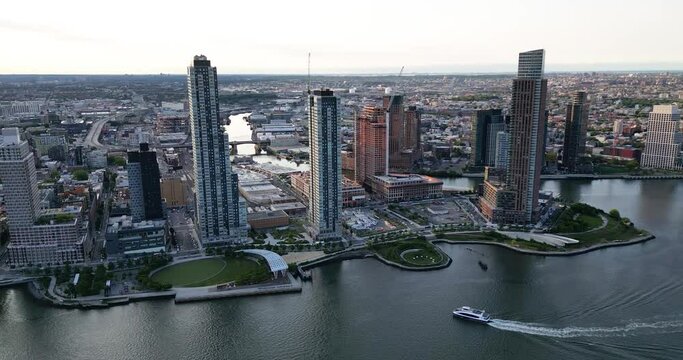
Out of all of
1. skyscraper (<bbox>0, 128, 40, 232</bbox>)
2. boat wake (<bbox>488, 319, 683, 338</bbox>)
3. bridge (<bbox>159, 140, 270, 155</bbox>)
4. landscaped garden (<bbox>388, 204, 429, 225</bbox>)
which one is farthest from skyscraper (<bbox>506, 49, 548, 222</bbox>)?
bridge (<bbox>159, 140, 270, 155</bbox>)

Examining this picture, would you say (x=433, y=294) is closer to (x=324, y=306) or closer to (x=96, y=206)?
(x=324, y=306)

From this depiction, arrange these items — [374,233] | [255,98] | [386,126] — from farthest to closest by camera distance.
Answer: [255,98], [386,126], [374,233]

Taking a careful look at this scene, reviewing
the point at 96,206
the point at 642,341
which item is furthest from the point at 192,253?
the point at 642,341

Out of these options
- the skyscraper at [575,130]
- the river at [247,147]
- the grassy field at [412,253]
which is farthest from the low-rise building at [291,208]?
the skyscraper at [575,130]

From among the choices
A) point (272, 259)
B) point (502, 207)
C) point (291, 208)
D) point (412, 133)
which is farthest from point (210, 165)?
point (412, 133)

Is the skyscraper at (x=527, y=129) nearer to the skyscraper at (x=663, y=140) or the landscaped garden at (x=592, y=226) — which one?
the landscaped garden at (x=592, y=226)

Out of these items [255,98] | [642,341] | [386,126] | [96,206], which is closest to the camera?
[642,341]

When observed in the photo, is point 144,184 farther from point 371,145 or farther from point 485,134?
point 485,134
